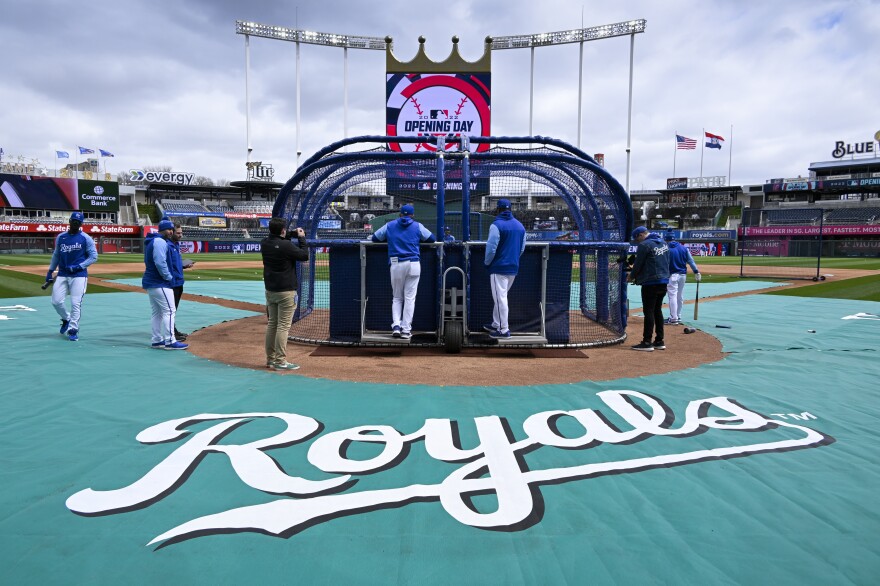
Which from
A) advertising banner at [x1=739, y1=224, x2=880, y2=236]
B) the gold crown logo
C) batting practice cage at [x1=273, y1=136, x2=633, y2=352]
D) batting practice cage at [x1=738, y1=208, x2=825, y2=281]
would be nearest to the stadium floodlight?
the gold crown logo

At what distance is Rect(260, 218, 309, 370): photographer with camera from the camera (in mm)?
5824

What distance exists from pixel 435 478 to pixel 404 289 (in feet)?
13.3

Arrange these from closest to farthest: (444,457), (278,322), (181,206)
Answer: (444,457)
(278,322)
(181,206)

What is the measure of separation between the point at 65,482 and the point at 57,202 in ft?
214

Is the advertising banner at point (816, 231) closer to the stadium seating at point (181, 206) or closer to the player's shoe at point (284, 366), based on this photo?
the player's shoe at point (284, 366)

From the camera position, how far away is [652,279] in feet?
24.5

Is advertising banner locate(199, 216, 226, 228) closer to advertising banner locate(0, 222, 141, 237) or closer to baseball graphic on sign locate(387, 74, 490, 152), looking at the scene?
advertising banner locate(0, 222, 141, 237)

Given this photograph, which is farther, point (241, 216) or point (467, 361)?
point (241, 216)

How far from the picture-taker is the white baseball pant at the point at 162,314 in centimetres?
709

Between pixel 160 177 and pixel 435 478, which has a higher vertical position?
pixel 160 177

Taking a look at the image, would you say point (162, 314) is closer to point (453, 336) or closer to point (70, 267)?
point (70, 267)

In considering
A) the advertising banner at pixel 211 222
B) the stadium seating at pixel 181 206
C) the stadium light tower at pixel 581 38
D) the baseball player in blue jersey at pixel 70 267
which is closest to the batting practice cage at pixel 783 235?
the stadium light tower at pixel 581 38

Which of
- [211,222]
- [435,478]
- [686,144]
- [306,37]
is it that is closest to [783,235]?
[686,144]

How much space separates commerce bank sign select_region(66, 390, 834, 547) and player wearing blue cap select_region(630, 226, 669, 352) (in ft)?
9.06
